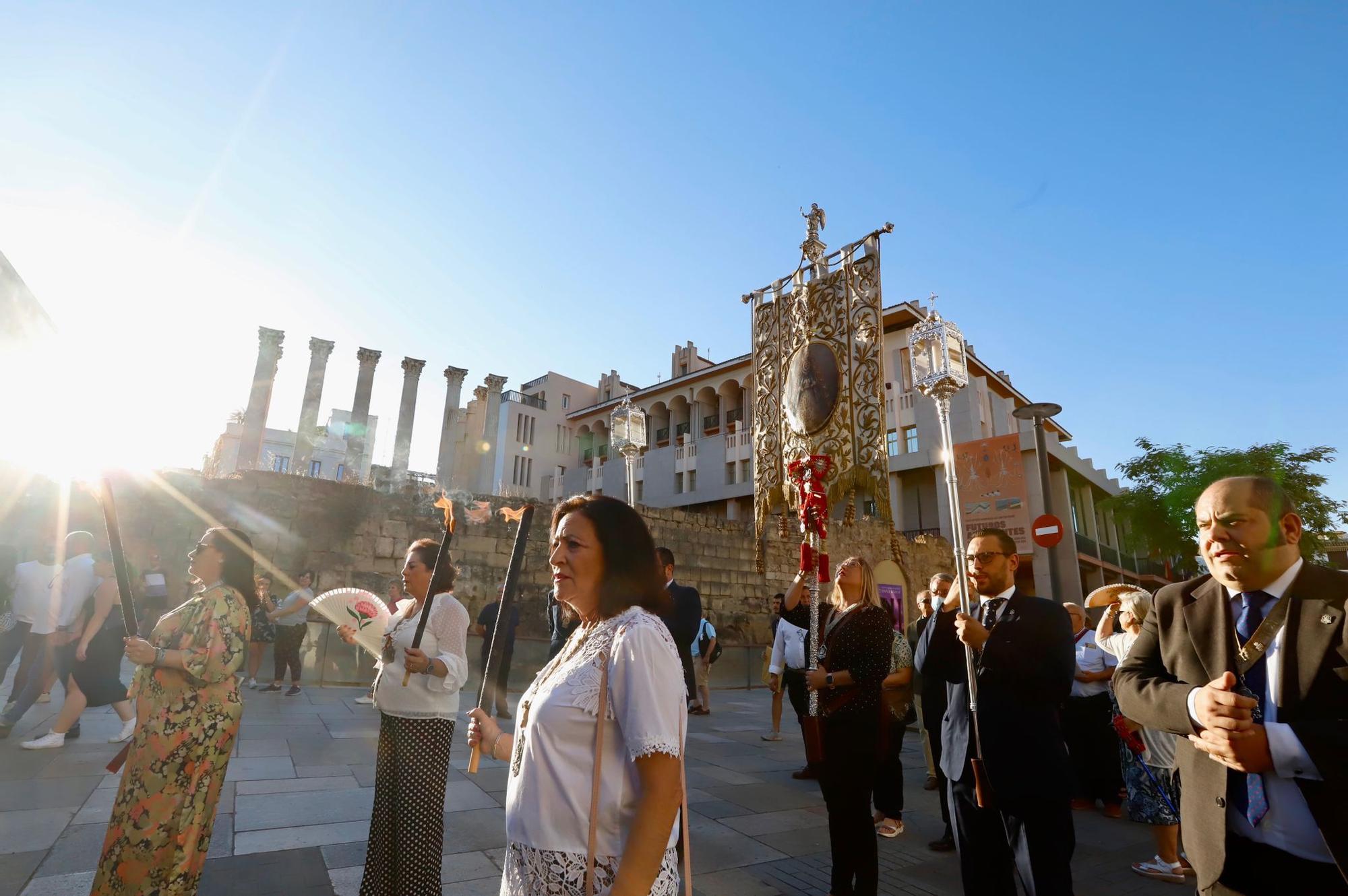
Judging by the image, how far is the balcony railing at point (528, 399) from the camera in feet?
131

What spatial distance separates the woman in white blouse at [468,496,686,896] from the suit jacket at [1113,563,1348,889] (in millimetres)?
1404

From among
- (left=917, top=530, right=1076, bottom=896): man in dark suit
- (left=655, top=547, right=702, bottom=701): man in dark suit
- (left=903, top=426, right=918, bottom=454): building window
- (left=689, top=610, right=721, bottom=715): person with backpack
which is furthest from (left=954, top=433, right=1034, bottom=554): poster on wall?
(left=917, top=530, right=1076, bottom=896): man in dark suit

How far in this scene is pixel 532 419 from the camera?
39562 mm

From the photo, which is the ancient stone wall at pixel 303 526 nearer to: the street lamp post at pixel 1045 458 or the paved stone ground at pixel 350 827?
the paved stone ground at pixel 350 827

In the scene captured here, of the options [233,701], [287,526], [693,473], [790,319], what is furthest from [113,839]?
[693,473]

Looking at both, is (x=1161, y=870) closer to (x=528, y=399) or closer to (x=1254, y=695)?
(x=1254, y=695)

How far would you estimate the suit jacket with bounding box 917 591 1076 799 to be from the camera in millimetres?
2742

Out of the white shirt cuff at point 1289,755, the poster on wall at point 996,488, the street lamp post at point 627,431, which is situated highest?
the poster on wall at point 996,488

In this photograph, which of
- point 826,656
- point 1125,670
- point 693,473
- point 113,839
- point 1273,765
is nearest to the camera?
point 1273,765

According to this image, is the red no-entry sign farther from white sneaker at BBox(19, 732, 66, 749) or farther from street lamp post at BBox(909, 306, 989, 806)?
white sneaker at BBox(19, 732, 66, 749)

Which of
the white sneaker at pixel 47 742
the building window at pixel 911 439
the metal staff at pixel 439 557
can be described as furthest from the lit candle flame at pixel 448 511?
the building window at pixel 911 439

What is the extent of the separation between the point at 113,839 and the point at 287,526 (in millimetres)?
10916

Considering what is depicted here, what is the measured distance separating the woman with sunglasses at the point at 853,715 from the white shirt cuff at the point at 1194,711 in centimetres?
181

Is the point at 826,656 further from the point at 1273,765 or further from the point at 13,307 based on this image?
the point at 13,307
